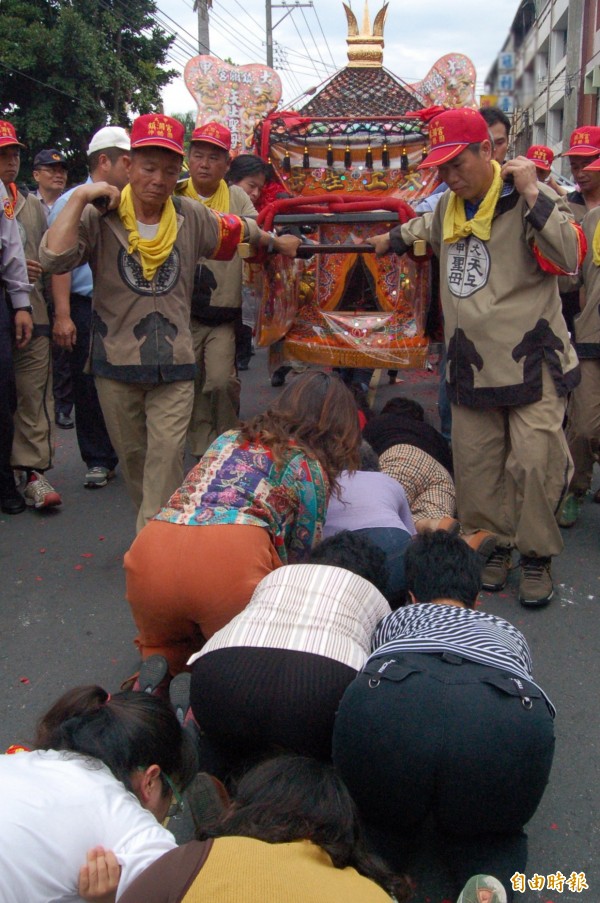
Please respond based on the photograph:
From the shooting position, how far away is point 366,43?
6.95 metres

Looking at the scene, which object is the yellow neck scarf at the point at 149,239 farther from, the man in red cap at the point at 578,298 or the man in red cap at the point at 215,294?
the man in red cap at the point at 578,298

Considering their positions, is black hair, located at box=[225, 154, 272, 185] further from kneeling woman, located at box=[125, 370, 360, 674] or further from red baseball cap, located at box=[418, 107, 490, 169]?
kneeling woman, located at box=[125, 370, 360, 674]

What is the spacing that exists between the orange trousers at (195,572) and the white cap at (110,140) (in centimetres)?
281

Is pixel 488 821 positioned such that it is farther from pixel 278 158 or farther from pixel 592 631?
pixel 278 158

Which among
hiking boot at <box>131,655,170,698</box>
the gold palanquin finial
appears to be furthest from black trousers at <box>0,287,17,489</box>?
the gold palanquin finial

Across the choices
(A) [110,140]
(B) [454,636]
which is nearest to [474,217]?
(B) [454,636]

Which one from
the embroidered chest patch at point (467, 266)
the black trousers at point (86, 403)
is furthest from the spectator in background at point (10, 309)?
the embroidered chest patch at point (467, 266)

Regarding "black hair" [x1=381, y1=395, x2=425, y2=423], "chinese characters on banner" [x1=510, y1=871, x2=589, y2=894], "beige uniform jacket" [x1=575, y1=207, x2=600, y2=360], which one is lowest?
"chinese characters on banner" [x1=510, y1=871, x2=589, y2=894]

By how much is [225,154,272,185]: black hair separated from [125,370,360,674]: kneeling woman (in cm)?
327

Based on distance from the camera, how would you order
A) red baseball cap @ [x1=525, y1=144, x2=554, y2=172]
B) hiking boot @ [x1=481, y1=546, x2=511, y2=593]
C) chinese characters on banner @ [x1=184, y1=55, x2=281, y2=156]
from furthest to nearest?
1. chinese characters on banner @ [x1=184, y1=55, x2=281, y2=156]
2. red baseball cap @ [x1=525, y1=144, x2=554, y2=172]
3. hiking boot @ [x1=481, y1=546, x2=511, y2=593]

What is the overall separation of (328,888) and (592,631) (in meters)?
2.41

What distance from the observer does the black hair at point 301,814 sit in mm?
1608

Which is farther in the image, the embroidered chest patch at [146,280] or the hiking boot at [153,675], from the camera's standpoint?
the embroidered chest patch at [146,280]

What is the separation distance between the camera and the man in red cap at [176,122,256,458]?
4.96 m
